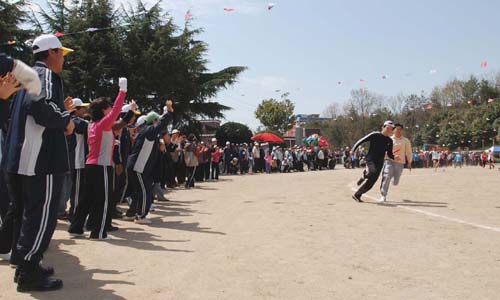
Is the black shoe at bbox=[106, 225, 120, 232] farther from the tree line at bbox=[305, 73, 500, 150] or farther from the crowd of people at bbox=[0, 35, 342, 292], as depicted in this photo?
the tree line at bbox=[305, 73, 500, 150]

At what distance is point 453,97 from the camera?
78625mm

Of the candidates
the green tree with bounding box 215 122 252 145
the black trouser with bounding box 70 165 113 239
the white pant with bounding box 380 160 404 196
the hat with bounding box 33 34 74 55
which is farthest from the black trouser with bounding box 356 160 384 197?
the green tree with bounding box 215 122 252 145

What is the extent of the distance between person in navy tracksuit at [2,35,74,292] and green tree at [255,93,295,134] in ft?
201

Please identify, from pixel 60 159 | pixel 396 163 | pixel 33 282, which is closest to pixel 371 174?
pixel 396 163

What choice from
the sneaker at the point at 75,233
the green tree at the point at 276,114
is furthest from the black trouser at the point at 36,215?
the green tree at the point at 276,114

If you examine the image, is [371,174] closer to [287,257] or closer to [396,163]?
[396,163]

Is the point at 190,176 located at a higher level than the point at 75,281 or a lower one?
higher

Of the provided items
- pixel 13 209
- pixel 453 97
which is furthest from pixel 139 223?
pixel 453 97

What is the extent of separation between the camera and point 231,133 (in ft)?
131

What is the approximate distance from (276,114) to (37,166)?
6142 cm

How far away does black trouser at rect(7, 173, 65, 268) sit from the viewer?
4254 mm

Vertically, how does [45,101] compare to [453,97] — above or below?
below

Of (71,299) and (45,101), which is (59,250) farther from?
(45,101)

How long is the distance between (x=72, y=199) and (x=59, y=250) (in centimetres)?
234
